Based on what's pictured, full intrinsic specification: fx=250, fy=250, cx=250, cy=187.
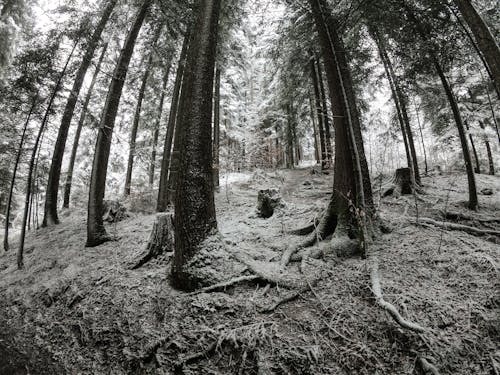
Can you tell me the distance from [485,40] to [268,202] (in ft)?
15.8

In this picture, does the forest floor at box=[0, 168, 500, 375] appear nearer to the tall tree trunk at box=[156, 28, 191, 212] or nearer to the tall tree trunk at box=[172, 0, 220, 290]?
the tall tree trunk at box=[172, 0, 220, 290]

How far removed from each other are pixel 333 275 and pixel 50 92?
32.6ft

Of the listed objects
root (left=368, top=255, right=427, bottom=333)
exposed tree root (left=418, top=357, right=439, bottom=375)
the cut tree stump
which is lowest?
exposed tree root (left=418, top=357, right=439, bottom=375)

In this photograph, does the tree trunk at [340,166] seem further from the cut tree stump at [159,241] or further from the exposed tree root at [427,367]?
the cut tree stump at [159,241]

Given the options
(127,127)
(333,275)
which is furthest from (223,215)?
(127,127)

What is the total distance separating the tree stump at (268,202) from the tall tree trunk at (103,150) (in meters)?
4.32

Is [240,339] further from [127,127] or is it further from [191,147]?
[127,127]

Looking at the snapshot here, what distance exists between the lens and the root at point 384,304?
7.86 ft

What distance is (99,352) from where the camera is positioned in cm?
314

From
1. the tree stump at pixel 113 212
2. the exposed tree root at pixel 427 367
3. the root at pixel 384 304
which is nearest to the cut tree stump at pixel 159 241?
the root at pixel 384 304

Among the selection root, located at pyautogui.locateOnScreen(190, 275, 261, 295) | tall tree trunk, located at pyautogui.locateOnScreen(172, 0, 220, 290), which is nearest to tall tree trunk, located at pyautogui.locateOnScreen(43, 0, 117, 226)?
tall tree trunk, located at pyautogui.locateOnScreen(172, 0, 220, 290)

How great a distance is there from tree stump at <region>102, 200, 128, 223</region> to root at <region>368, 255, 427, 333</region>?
8549 millimetres

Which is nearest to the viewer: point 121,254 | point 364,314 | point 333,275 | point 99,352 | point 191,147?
point 364,314

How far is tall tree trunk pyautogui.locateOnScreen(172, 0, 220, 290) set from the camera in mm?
3668
